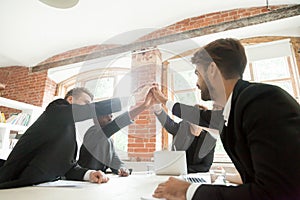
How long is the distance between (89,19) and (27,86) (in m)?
2.40

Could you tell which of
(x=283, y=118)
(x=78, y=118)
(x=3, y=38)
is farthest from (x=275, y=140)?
(x=3, y=38)

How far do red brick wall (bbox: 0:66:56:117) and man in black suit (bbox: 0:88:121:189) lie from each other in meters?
3.55

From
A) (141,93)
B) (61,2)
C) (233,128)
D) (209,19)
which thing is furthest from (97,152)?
(209,19)

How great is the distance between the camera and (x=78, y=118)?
3.74 ft

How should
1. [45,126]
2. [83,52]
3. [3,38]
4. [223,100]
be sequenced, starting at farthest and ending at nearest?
[83,52], [3,38], [45,126], [223,100]

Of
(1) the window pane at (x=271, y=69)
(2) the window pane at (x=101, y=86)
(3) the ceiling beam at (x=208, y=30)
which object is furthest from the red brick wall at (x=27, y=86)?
(1) the window pane at (x=271, y=69)

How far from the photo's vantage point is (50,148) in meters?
1.05

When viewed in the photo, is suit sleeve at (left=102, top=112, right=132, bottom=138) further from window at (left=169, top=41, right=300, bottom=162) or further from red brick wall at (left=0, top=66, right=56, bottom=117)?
red brick wall at (left=0, top=66, right=56, bottom=117)

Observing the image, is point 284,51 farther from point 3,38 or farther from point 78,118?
point 3,38

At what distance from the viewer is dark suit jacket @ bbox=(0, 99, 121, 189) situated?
0.97 m

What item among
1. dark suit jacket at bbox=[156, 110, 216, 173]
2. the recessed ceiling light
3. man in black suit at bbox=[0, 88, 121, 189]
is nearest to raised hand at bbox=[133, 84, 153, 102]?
man in black suit at bbox=[0, 88, 121, 189]

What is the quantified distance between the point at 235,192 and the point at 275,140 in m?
0.16

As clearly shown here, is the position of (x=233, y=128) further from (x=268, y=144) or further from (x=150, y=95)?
(x=150, y=95)

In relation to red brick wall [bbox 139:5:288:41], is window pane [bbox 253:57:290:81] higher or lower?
lower
